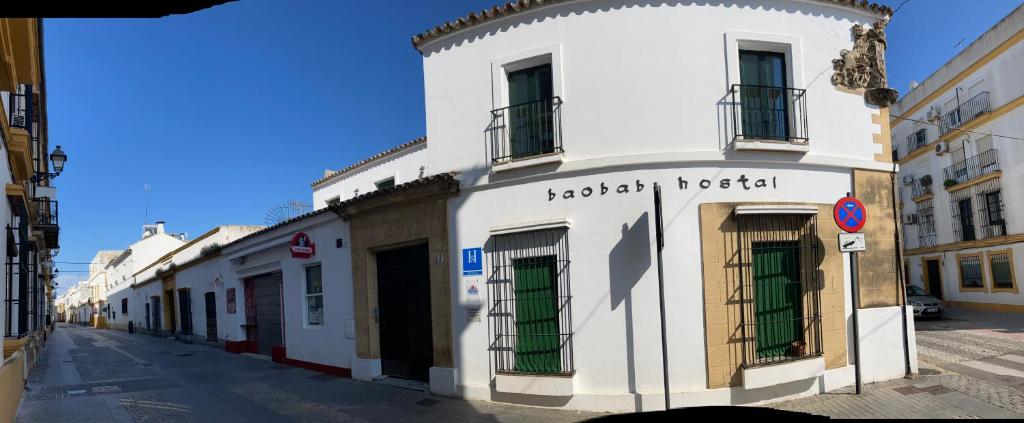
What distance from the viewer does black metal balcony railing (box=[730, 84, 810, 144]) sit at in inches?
320

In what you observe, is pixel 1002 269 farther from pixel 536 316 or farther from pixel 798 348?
pixel 536 316

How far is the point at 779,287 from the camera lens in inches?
317

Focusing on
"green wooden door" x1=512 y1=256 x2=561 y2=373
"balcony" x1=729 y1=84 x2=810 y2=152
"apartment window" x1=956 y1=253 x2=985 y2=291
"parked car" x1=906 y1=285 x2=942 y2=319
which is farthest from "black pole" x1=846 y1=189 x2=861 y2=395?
"apartment window" x1=956 y1=253 x2=985 y2=291

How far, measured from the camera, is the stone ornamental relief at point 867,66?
8594 millimetres

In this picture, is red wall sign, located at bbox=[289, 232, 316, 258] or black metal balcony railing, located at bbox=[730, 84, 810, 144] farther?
red wall sign, located at bbox=[289, 232, 316, 258]

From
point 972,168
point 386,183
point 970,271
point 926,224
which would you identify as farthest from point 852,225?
point 926,224

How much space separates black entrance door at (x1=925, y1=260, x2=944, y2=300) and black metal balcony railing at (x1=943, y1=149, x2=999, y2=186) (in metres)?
4.07

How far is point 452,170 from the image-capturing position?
9.07 meters

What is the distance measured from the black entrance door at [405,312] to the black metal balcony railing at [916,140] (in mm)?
26216

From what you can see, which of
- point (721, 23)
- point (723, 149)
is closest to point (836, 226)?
point (723, 149)

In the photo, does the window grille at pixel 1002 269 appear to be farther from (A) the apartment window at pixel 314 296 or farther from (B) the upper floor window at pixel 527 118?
(A) the apartment window at pixel 314 296

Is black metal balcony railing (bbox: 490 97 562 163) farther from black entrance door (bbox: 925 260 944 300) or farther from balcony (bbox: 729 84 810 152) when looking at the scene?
black entrance door (bbox: 925 260 944 300)

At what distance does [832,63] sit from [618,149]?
3.60 m

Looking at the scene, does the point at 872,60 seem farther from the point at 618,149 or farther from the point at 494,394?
the point at 494,394
